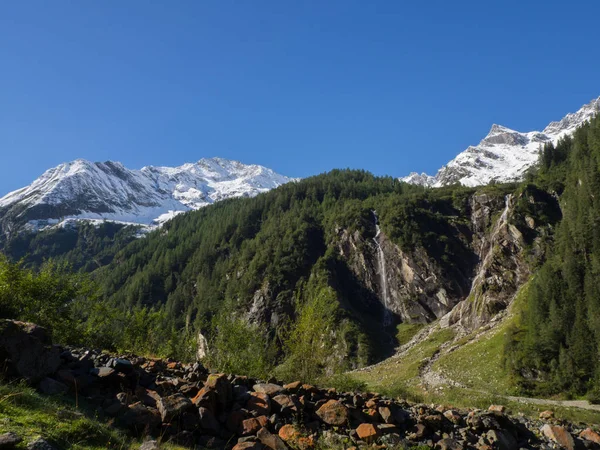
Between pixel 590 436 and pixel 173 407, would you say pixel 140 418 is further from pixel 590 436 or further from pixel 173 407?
pixel 590 436

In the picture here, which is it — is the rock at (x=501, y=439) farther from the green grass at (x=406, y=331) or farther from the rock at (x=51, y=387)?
the green grass at (x=406, y=331)

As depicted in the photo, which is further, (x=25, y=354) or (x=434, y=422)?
(x=434, y=422)

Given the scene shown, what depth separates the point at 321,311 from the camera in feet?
98.7

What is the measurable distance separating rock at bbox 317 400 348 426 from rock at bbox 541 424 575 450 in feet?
34.0

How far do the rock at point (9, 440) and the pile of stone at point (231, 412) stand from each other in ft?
9.23

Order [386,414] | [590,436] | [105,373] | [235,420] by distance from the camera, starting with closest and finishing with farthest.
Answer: [235,420] < [105,373] < [386,414] < [590,436]

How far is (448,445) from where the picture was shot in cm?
1295

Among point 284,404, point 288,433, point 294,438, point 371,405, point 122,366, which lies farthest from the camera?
point 371,405

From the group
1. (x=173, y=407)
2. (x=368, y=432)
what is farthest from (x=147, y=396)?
(x=368, y=432)

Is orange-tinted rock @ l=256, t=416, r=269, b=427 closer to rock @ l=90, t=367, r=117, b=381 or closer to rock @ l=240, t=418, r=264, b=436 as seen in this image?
rock @ l=240, t=418, r=264, b=436

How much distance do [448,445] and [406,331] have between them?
106m

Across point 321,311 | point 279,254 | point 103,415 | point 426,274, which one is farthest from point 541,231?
point 103,415

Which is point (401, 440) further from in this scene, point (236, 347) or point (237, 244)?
point (237, 244)

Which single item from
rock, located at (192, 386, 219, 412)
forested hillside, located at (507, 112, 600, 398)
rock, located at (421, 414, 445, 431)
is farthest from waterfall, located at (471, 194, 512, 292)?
rock, located at (192, 386, 219, 412)
